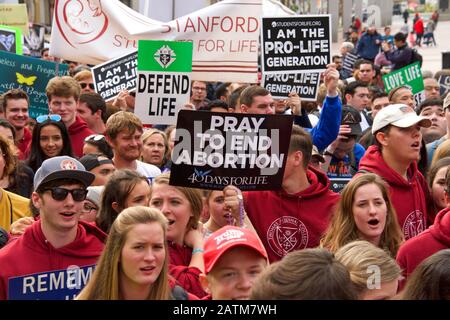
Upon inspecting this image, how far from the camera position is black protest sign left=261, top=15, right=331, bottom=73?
1088 centimetres

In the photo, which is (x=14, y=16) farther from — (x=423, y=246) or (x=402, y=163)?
(x=423, y=246)

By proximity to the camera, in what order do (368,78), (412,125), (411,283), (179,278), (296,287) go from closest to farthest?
(296,287) < (411,283) < (179,278) < (412,125) < (368,78)

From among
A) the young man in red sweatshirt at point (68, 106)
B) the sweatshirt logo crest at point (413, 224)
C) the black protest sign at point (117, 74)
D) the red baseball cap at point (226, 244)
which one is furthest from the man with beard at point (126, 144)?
the red baseball cap at point (226, 244)

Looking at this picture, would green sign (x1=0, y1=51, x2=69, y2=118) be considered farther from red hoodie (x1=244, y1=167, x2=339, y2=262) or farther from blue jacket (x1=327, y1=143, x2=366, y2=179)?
red hoodie (x1=244, y1=167, x2=339, y2=262)

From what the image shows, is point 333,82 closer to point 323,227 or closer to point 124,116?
point 124,116

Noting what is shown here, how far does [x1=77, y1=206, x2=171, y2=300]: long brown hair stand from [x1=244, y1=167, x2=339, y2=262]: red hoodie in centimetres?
165

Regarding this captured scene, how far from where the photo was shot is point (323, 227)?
6.78m

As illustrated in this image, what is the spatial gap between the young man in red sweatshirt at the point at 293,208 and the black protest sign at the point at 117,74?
4.91 metres

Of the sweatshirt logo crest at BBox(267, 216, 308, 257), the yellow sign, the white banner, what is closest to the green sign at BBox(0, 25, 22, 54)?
the white banner

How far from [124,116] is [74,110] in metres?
1.56

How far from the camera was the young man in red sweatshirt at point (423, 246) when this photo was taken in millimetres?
5969

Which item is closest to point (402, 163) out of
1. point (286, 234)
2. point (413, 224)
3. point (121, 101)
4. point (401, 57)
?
point (413, 224)

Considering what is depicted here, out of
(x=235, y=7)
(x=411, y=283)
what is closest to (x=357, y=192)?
(x=411, y=283)

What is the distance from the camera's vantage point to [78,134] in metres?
10.3
